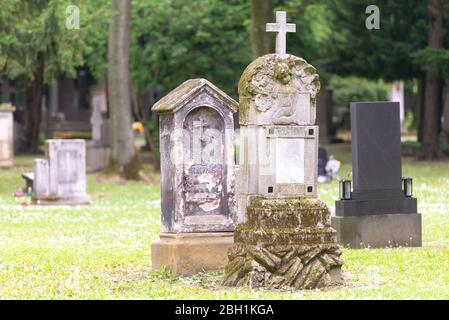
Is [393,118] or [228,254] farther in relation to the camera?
[393,118]

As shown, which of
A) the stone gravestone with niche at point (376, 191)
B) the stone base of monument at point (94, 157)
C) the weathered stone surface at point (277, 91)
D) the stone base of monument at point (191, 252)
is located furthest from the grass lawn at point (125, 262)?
the stone base of monument at point (94, 157)

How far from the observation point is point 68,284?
13359 millimetres

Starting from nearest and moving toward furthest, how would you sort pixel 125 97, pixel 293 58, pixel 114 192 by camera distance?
pixel 293 58
pixel 114 192
pixel 125 97

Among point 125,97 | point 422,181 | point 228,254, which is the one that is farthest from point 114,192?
point 228,254

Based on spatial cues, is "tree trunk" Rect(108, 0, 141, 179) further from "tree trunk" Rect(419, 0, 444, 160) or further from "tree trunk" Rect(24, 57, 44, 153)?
"tree trunk" Rect(24, 57, 44, 153)

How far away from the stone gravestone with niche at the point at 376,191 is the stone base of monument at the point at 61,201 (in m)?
9.70

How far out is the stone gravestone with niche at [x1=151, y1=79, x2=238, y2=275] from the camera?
48.0 ft

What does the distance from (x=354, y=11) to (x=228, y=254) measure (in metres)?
27.5

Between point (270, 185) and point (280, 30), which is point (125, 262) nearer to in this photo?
point (270, 185)

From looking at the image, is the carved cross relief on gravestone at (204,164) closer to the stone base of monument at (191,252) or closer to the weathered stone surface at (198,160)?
the weathered stone surface at (198,160)

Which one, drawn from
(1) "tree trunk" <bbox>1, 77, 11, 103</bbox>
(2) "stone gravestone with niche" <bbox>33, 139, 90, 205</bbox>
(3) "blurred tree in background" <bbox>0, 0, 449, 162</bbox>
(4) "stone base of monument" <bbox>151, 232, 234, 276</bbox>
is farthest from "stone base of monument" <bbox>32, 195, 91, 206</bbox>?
(1) "tree trunk" <bbox>1, 77, 11, 103</bbox>

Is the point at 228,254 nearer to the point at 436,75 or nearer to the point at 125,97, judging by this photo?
the point at 125,97

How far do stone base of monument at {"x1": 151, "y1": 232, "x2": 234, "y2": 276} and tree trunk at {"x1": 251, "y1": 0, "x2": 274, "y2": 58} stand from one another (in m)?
17.7

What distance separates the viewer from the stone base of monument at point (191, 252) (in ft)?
47.7
